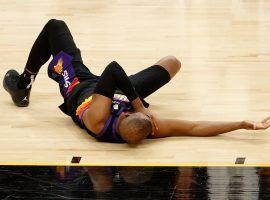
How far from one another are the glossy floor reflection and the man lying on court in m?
0.35

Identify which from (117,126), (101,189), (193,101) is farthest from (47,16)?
(101,189)

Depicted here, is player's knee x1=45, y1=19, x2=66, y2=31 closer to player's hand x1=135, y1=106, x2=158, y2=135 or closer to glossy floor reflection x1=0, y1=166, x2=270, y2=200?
player's hand x1=135, y1=106, x2=158, y2=135

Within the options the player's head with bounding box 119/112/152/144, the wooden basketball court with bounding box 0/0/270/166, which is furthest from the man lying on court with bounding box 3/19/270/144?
the wooden basketball court with bounding box 0/0/270/166

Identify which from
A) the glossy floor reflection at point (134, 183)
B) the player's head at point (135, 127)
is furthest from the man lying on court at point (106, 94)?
the glossy floor reflection at point (134, 183)

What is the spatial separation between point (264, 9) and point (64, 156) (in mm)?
4299

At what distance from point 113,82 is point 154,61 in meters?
1.90

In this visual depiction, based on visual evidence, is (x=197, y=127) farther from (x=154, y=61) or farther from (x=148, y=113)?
(x=154, y=61)

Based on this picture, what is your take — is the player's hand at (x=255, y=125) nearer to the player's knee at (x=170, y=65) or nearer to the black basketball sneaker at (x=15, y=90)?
the player's knee at (x=170, y=65)

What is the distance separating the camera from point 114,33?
25.9ft

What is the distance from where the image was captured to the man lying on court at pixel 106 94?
5129 millimetres

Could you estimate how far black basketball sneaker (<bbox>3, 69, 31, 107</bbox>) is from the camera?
5.97 metres

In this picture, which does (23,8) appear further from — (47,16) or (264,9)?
(264,9)

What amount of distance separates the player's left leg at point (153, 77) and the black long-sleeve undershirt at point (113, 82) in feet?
1.68

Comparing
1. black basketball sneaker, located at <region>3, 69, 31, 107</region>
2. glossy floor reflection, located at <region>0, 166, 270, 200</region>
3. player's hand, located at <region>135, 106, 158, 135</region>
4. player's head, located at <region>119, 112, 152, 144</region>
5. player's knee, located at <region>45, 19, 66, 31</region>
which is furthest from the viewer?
black basketball sneaker, located at <region>3, 69, 31, 107</region>
